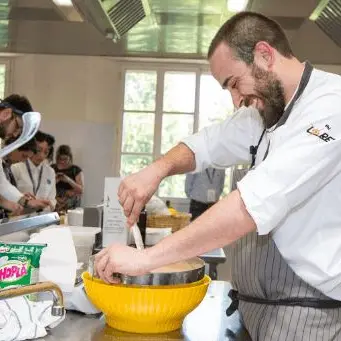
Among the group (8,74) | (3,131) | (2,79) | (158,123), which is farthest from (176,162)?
(2,79)

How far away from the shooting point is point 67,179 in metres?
5.59

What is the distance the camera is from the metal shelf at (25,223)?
5.27 feet

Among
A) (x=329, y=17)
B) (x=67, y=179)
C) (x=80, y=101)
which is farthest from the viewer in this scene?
(x=80, y=101)

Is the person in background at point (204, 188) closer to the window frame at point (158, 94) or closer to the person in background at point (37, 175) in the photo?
the window frame at point (158, 94)

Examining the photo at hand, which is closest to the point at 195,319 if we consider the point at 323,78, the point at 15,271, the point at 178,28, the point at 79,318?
the point at 79,318

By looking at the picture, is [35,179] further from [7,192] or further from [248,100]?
[248,100]

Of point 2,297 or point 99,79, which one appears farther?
point 99,79

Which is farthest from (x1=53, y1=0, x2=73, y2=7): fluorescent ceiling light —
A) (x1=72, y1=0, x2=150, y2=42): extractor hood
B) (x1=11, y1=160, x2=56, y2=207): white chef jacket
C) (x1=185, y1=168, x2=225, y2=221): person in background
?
(x1=185, y1=168, x2=225, y2=221): person in background

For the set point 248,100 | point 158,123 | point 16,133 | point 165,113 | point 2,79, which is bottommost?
point 16,133

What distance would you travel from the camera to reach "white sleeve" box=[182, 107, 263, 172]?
153 cm

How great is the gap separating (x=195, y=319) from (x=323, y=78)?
2.08ft

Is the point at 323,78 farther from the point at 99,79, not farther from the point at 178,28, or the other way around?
the point at 99,79

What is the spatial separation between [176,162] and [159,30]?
329 cm

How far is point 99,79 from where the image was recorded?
652cm
